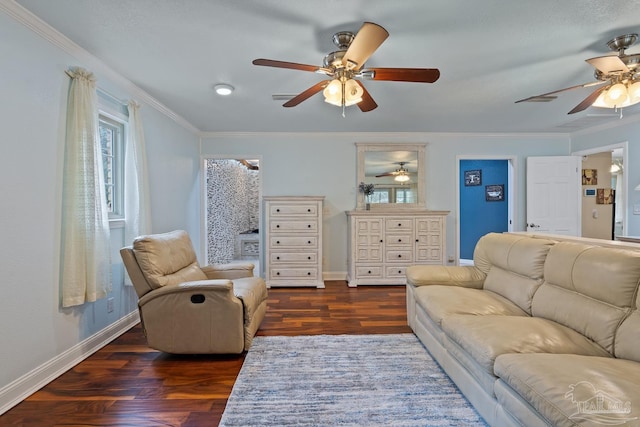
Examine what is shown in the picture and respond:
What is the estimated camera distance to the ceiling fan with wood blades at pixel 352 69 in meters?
1.81

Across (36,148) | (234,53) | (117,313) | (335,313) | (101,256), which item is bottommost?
(335,313)

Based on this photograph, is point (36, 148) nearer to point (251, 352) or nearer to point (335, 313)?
point (251, 352)

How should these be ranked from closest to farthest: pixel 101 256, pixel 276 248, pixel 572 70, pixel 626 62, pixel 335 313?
1. pixel 626 62
2. pixel 101 256
3. pixel 572 70
4. pixel 335 313
5. pixel 276 248

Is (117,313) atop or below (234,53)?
below

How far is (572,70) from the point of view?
2.69 metres

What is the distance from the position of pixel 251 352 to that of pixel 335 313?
1.20 metres

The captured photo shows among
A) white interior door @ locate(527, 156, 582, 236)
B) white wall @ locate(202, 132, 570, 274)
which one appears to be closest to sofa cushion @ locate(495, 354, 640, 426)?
white wall @ locate(202, 132, 570, 274)

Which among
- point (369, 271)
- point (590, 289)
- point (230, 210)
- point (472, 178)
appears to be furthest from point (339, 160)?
point (590, 289)

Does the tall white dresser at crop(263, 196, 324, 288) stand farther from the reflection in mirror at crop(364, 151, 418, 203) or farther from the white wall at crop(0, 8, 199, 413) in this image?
the white wall at crop(0, 8, 199, 413)

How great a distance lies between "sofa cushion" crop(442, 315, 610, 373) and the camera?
5.01 ft

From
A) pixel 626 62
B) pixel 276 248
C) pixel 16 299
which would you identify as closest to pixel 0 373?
pixel 16 299

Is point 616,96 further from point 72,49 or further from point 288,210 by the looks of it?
point 72,49

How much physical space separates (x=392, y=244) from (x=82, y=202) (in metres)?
3.77

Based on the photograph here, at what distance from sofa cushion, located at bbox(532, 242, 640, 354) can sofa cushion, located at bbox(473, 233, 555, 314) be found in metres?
0.08
